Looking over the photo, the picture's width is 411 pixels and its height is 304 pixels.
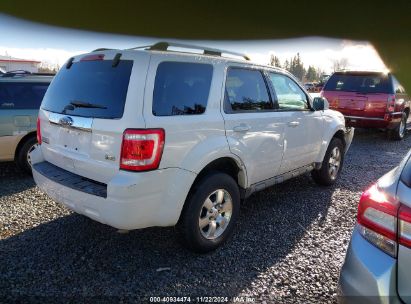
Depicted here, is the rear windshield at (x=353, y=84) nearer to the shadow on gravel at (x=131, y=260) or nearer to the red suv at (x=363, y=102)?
the red suv at (x=363, y=102)

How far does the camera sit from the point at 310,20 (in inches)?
34.4

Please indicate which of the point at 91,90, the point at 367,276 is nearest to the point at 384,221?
the point at 367,276

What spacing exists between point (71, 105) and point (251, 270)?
2117mm

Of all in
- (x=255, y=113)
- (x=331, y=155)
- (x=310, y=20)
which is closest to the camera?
(x=310, y=20)

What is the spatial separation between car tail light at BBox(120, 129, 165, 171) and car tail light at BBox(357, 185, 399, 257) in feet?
4.81

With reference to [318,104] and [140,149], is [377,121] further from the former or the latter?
[140,149]

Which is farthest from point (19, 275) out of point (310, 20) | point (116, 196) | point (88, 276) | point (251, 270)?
point (310, 20)

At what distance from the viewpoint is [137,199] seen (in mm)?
2574

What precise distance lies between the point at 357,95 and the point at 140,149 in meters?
7.52

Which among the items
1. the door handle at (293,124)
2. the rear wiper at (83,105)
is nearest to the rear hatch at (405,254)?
the rear wiper at (83,105)

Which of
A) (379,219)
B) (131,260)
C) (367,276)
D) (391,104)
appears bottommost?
(131,260)

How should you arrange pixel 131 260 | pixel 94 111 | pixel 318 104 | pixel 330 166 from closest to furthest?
pixel 94 111
pixel 131 260
pixel 318 104
pixel 330 166

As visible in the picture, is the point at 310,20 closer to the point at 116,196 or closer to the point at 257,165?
the point at 116,196

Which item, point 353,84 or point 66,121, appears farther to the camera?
point 353,84
